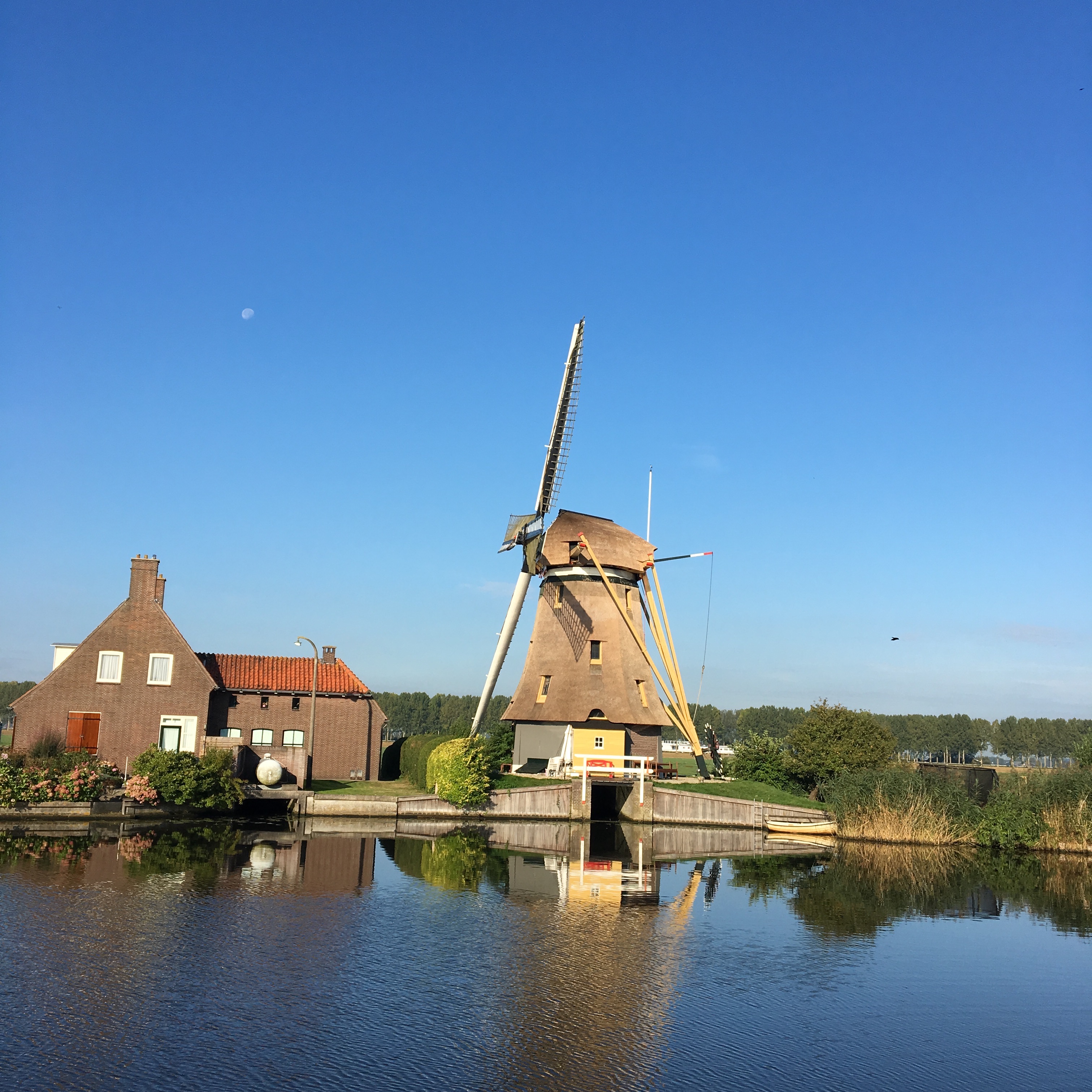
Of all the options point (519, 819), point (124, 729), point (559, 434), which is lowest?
point (519, 819)

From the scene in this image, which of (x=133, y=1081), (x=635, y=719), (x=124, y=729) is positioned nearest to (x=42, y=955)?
(x=133, y=1081)

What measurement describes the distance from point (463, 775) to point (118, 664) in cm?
1540

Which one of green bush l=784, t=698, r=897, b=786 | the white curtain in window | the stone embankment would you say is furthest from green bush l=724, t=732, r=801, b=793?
the white curtain in window

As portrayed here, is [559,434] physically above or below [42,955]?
above

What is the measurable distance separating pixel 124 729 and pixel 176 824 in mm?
8612

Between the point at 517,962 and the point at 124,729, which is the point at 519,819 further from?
the point at 517,962

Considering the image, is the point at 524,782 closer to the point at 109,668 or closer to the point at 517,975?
the point at 109,668

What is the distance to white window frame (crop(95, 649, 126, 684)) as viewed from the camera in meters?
39.9

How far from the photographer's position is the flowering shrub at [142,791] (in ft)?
108

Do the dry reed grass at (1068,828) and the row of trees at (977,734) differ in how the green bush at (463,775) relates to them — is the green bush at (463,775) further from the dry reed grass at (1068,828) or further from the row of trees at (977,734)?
the row of trees at (977,734)

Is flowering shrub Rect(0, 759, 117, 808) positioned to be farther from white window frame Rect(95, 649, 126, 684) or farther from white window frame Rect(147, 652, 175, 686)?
white window frame Rect(147, 652, 175, 686)

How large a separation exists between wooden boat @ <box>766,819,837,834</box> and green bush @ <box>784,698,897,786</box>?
5.73 metres

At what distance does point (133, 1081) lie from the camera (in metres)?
10.9

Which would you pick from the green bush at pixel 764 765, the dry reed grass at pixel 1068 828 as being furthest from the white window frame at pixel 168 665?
the dry reed grass at pixel 1068 828
